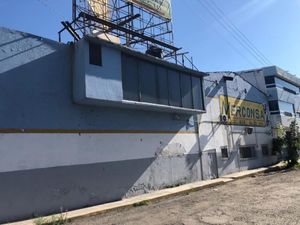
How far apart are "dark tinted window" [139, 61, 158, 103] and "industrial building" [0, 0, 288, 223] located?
0.16ft

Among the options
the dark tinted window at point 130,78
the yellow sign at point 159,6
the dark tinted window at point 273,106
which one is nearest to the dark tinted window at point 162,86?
the dark tinted window at point 130,78

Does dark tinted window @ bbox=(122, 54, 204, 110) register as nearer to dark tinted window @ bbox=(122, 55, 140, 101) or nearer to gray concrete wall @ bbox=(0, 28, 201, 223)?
dark tinted window @ bbox=(122, 55, 140, 101)

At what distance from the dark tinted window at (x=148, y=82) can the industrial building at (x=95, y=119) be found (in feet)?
0.16

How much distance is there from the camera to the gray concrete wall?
11.4 metres

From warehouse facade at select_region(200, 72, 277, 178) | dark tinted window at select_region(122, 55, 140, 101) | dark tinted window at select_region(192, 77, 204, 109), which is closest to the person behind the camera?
dark tinted window at select_region(122, 55, 140, 101)

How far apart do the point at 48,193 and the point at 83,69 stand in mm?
4794

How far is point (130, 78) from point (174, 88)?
337 centimetres

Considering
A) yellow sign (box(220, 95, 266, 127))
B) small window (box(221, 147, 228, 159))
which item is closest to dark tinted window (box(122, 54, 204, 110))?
small window (box(221, 147, 228, 159))

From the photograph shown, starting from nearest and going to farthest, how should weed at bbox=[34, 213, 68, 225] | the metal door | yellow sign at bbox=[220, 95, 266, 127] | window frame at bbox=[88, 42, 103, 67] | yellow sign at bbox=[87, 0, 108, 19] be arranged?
weed at bbox=[34, 213, 68, 225] → window frame at bbox=[88, 42, 103, 67] → yellow sign at bbox=[87, 0, 108, 19] → the metal door → yellow sign at bbox=[220, 95, 266, 127]

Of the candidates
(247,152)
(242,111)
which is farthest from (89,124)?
(247,152)

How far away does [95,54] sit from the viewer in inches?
543

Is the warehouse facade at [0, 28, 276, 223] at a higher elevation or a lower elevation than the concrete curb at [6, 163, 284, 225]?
higher

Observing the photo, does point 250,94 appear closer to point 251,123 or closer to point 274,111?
point 251,123

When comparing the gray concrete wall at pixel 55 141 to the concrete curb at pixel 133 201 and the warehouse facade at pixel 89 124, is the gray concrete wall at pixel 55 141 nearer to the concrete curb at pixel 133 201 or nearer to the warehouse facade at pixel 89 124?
the warehouse facade at pixel 89 124
